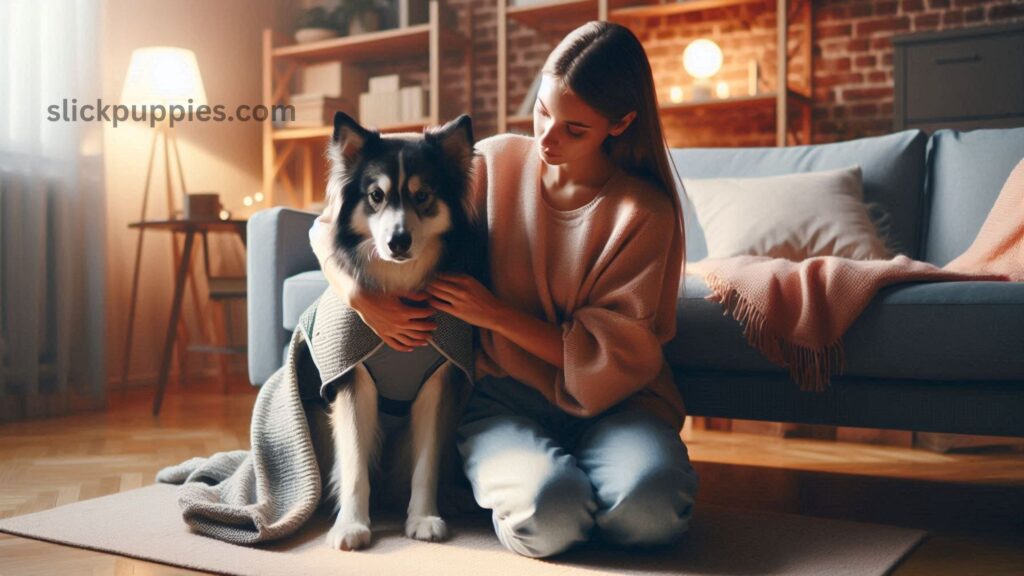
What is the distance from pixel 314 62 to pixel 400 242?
371cm

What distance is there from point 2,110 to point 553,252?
2454 mm

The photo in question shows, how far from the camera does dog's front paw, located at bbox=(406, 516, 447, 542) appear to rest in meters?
1.62

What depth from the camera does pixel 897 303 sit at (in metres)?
1.84

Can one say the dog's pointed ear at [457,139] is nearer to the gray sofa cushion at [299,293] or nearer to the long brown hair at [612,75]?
the long brown hair at [612,75]

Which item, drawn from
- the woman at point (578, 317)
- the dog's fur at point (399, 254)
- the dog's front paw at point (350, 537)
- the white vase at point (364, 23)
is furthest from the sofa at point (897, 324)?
the white vase at point (364, 23)

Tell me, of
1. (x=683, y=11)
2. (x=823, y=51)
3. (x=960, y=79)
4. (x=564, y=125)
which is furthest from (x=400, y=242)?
(x=823, y=51)

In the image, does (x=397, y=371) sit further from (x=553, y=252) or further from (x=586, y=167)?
(x=586, y=167)

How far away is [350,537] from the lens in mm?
1580

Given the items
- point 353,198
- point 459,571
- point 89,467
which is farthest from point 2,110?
point 459,571

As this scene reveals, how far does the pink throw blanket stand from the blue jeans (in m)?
0.37

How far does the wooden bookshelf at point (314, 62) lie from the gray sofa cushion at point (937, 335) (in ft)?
9.25

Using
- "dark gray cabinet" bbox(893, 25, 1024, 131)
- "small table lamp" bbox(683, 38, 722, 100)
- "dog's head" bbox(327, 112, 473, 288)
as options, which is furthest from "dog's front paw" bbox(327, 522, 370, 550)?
"small table lamp" bbox(683, 38, 722, 100)

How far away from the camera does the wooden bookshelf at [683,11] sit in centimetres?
366

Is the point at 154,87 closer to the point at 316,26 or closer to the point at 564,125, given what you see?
the point at 316,26
